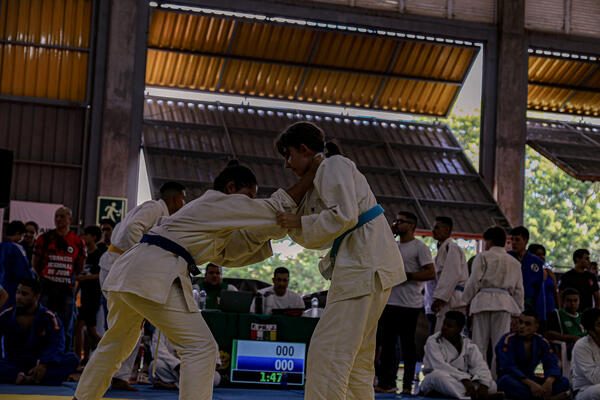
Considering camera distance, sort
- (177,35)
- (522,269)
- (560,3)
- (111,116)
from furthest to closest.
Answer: (560,3), (177,35), (111,116), (522,269)

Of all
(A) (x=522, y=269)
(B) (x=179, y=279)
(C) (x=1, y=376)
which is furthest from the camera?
(A) (x=522, y=269)

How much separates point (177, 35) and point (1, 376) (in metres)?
8.78

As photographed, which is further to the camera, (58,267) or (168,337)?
(58,267)

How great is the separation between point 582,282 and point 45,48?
30.6 ft

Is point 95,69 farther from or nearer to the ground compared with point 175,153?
farther from the ground

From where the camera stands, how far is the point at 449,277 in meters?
7.77

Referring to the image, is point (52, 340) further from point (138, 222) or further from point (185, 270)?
point (185, 270)

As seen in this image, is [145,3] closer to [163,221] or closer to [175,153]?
[175,153]

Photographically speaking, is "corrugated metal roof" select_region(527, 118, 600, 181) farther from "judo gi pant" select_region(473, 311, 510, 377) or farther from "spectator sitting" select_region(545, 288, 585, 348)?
"judo gi pant" select_region(473, 311, 510, 377)

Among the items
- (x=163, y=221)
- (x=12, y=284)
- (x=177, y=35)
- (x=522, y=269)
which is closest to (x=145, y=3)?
(x=177, y=35)

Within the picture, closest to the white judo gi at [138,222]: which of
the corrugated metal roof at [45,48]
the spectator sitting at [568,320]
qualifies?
the spectator sitting at [568,320]

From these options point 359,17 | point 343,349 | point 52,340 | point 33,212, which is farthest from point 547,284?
point 33,212

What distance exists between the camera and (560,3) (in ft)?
49.1

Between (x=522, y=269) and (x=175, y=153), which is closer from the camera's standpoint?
(x=522, y=269)
